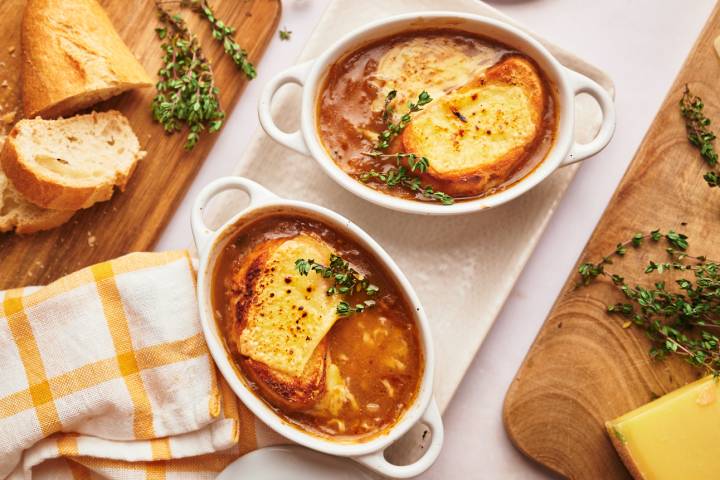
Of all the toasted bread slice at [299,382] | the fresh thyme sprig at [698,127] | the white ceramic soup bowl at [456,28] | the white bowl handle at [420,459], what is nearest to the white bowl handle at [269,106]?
the white ceramic soup bowl at [456,28]

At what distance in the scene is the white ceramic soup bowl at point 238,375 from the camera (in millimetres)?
2346

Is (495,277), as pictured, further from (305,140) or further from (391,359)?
(305,140)

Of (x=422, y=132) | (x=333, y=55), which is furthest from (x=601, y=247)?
(x=333, y=55)

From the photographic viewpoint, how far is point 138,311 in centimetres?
254

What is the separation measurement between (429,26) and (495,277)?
921 millimetres

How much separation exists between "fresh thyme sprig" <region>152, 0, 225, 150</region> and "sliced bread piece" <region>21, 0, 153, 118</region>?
15 cm

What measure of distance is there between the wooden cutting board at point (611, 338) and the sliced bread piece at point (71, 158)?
65.5 inches

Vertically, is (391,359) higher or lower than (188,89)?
lower

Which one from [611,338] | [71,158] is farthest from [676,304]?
[71,158]

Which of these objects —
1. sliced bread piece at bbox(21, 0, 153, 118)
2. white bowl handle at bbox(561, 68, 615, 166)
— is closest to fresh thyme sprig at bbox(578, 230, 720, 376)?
white bowl handle at bbox(561, 68, 615, 166)

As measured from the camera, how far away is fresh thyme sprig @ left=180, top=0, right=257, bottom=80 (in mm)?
2705

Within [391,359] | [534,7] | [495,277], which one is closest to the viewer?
[391,359]

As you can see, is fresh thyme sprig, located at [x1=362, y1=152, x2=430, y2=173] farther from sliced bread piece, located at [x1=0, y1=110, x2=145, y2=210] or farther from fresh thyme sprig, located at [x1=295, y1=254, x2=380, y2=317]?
sliced bread piece, located at [x1=0, y1=110, x2=145, y2=210]

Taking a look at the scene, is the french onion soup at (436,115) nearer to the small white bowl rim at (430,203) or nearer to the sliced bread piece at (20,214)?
the small white bowl rim at (430,203)
